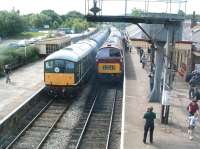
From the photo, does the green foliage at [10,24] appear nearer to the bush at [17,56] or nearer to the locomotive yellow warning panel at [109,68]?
the bush at [17,56]

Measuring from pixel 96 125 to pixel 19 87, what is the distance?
8301 mm

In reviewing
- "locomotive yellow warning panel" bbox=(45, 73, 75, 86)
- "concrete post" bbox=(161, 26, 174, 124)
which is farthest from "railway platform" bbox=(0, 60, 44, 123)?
"concrete post" bbox=(161, 26, 174, 124)

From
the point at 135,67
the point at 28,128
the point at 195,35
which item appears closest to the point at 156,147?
the point at 28,128

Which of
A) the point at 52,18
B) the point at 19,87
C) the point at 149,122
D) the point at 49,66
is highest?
the point at 52,18

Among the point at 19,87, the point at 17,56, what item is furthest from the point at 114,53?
the point at 17,56

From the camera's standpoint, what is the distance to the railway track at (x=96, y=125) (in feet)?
50.5

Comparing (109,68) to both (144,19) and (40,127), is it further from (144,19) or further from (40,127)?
(40,127)

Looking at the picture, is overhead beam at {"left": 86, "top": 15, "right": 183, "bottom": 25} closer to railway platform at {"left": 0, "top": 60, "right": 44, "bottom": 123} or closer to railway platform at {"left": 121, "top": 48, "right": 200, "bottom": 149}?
railway platform at {"left": 121, "top": 48, "right": 200, "bottom": 149}

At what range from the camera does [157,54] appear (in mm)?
19609

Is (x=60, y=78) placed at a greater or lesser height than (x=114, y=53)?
lesser

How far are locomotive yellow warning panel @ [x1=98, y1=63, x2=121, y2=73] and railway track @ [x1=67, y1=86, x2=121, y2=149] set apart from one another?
233 centimetres

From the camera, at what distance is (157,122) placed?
16.7 m

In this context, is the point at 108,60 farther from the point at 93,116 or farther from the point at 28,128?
the point at 28,128

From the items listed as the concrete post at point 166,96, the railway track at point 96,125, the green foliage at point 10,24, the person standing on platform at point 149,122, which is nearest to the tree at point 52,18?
the green foliage at point 10,24
